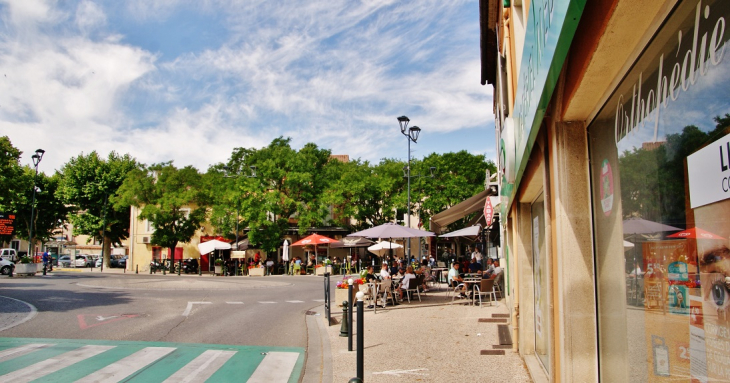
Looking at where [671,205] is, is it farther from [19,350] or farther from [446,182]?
[446,182]

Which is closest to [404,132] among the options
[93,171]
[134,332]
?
[134,332]

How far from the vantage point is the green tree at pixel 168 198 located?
41287mm

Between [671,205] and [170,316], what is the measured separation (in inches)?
510

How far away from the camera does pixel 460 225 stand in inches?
1916

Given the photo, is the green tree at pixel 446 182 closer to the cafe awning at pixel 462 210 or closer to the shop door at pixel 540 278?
the cafe awning at pixel 462 210

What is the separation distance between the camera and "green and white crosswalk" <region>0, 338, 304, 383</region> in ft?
23.0

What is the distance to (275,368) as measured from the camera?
7.75m

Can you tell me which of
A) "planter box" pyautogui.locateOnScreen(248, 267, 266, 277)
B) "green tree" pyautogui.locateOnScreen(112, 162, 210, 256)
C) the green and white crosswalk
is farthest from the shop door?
"green tree" pyautogui.locateOnScreen(112, 162, 210, 256)

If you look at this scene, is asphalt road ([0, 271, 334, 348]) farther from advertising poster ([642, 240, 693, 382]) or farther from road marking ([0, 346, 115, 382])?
advertising poster ([642, 240, 693, 382])

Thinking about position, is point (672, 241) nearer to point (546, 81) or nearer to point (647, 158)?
point (647, 158)

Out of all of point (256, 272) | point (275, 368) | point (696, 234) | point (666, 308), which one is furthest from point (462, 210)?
point (256, 272)

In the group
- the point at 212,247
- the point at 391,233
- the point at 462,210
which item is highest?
the point at 462,210

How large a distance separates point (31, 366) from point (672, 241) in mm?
8005

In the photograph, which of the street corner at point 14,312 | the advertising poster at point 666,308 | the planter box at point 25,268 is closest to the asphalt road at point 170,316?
the street corner at point 14,312
